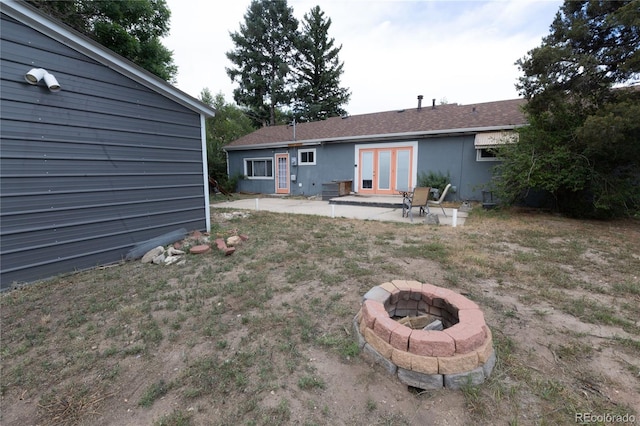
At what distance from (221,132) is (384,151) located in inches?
465

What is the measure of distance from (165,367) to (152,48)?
40.4 feet

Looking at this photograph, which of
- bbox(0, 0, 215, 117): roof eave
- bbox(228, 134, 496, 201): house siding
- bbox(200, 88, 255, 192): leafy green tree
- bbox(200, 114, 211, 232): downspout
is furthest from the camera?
bbox(200, 88, 255, 192): leafy green tree

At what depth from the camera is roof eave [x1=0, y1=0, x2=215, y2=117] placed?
11.0 feet

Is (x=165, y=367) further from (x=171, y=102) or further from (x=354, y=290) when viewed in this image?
(x=171, y=102)

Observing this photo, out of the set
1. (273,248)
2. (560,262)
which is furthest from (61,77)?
(560,262)

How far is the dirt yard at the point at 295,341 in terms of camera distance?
1.58 m

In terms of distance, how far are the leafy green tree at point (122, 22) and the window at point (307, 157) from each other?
253 inches

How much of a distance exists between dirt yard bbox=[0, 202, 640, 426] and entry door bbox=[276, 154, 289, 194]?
944cm

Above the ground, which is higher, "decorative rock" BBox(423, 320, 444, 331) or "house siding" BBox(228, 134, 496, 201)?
"house siding" BBox(228, 134, 496, 201)

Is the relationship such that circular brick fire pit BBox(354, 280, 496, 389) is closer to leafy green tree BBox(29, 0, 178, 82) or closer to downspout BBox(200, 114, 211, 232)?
downspout BBox(200, 114, 211, 232)

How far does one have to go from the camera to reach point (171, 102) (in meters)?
5.05

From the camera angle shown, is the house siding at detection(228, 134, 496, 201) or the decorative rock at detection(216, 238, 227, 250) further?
the house siding at detection(228, 134, 496, 201)

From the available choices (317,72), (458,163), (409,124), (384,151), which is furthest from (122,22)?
(317,72)

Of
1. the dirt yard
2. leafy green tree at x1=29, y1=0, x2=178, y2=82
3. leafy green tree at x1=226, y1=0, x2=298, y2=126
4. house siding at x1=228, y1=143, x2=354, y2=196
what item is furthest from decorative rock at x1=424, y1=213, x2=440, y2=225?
leafy green tree at x1=226, y1=0, x2=298, y2=126
